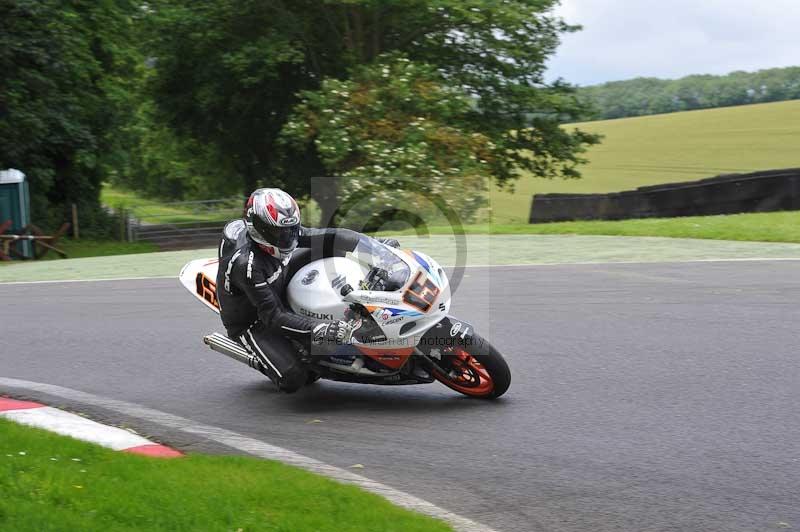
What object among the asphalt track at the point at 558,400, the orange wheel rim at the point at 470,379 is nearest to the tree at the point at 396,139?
the asphalt track at the point at 558,400

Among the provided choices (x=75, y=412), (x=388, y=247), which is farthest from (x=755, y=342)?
(x=75, y=412)

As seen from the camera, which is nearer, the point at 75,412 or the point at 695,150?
the point at 75,412

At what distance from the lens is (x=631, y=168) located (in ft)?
167

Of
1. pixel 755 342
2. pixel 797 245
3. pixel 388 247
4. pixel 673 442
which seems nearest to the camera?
pixel 673 442

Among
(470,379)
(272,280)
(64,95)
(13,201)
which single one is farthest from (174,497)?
(64,95)

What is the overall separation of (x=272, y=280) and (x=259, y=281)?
0.13 m

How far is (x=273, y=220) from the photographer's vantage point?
6906 mm

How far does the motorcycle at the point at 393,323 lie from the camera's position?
673 cm

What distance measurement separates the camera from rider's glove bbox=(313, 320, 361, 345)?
6.82 meters

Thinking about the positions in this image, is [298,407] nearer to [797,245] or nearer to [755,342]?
[755,342]

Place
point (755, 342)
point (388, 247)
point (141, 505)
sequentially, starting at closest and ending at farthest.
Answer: point (141, 505)
point (388, 247)
point (755, 342)

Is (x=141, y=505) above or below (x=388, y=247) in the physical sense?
below

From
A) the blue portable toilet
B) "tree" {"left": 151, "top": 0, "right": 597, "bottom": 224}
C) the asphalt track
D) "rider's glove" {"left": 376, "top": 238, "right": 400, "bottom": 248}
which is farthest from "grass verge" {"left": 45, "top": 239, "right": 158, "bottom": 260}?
"rider's glove" {"left": 376, "top": 238, "right": 400, "bottom": 248}

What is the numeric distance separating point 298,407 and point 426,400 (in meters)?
0.95
